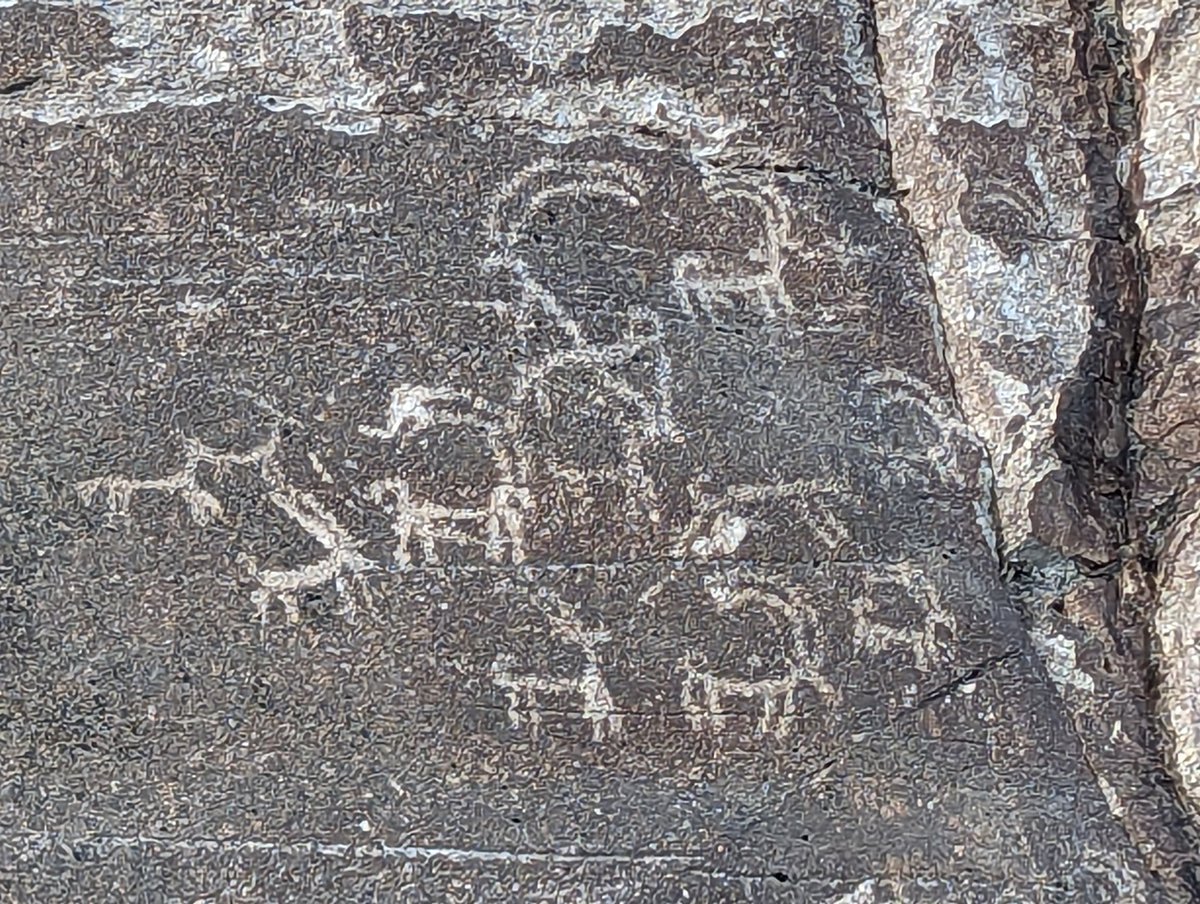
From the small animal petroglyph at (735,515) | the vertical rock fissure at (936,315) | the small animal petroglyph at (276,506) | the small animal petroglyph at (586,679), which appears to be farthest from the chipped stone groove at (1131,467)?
the small animal petroglyph at (276,506)

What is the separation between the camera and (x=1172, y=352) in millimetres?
1077

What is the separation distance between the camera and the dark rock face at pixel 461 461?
3.75 feet

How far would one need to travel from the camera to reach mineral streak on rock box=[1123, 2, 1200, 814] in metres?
1.05

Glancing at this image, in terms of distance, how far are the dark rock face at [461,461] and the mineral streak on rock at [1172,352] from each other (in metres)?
0.17

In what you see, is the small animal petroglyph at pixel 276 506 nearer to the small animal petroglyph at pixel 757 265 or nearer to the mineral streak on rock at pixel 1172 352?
the small animal petroglyph at pixel 757 265

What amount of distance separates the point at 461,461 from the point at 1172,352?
659mm

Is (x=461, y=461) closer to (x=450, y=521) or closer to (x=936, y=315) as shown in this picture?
(x=450, y=521)

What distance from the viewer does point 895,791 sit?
1.13 meters

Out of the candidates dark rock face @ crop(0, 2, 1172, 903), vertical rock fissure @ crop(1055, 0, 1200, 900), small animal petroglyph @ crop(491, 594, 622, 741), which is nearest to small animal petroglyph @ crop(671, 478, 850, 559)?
dark rock face @ crop(0, 2, 1172, 903)

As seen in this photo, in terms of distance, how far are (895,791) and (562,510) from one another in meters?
0.41

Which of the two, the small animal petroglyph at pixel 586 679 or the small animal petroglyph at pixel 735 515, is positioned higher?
the small animal petroglyph at pixel 735 515

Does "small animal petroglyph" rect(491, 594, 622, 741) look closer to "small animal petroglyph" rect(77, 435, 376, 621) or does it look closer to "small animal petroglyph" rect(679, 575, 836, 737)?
"small animal petroglyph" rect(679, 575, 836, 737)

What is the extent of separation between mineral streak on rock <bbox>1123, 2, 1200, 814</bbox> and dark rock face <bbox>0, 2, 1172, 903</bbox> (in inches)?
6.6

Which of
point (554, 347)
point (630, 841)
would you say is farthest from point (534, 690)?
point (554, 347)
